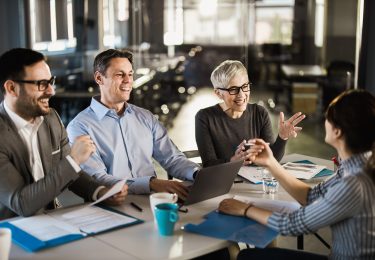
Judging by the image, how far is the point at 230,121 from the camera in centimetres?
298

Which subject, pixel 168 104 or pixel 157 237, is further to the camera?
pixel 168 104

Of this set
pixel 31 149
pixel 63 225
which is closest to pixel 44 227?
pixel 63 225

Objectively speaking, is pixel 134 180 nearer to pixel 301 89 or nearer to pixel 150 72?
pixel 150 72

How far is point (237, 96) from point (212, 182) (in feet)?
2.97

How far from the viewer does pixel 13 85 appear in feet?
6.73

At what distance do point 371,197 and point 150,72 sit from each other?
6.07m

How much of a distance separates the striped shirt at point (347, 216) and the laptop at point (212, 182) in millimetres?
403

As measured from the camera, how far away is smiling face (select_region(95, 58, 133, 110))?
101 inches

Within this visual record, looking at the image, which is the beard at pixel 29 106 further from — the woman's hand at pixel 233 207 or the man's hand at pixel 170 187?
the woman's hand at pixel 233 207

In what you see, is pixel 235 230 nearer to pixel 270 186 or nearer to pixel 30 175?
pixel 270 186

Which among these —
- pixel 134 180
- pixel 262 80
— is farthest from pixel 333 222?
pixel 262 80

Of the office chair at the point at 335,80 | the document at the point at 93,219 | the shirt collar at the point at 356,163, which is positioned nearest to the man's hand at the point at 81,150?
the document at the point at 93,219

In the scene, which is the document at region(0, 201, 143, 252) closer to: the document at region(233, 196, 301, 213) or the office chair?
the document at region(233, 196, 301, 213)

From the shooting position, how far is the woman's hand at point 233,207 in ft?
6.21
